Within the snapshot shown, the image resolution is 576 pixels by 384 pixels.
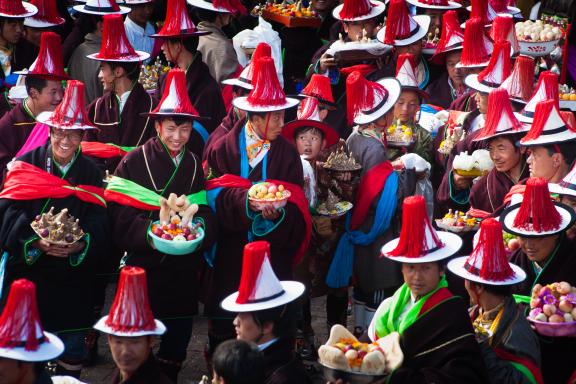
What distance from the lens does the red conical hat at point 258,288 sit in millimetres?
6457

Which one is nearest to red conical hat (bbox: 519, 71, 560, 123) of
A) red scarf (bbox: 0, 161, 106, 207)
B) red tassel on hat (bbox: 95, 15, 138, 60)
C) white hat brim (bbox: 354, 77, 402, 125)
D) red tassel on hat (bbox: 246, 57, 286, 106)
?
white hat brim (bbox: 354, 77, 402, 125)

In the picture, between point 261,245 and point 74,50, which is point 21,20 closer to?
point 74,50

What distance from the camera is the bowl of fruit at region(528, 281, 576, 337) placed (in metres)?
6.84

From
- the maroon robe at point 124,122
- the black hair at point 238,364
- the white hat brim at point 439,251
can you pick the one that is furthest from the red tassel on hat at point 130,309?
the maroon robe at point 124,122

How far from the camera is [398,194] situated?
8898mm

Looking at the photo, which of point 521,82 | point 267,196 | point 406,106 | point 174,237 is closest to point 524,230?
point 267,196

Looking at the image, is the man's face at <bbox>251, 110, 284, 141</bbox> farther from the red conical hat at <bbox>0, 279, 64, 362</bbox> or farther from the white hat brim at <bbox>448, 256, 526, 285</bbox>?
the red conical hat at <bbox>0, 279, 64, 362</bbox>

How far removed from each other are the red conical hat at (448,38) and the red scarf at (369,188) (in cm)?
261

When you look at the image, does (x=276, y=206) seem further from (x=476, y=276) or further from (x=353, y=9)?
(x=353, y=9)

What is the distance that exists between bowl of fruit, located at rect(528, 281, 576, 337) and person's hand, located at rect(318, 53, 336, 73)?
443 cm

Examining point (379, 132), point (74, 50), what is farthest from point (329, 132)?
point (74, 50)

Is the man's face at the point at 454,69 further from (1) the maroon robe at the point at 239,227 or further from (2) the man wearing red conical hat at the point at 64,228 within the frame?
(2) the man wearing red conical hat at the point at 64,228

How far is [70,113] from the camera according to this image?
311 inches

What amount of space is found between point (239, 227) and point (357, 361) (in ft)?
7.42
